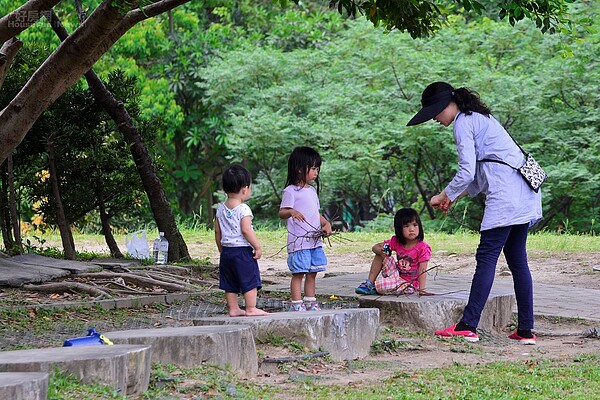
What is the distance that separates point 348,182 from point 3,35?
15429 mm

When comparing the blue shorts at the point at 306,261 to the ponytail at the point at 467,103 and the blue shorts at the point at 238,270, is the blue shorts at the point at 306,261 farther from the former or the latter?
the ponytail at the point at 467,103

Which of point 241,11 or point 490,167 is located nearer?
point 490,167

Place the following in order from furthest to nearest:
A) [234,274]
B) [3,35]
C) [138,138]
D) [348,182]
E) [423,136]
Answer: [348,182]
[423,136]
[138,138]
[3,35]
[234,274]

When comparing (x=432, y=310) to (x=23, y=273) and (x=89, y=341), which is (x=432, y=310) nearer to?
(x=89, y=341)

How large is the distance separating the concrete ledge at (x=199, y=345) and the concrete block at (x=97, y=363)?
16.3 inches

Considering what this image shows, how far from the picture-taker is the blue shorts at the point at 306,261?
747 cm

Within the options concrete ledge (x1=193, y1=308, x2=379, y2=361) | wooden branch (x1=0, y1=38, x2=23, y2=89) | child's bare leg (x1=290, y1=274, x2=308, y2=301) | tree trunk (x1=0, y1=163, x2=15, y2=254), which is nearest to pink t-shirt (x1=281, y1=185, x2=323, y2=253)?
child's bare leg (x1=290, y1=274, x2=308, y2=301)

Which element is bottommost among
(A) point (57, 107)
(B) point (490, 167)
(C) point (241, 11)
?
(B) point (490, 167)

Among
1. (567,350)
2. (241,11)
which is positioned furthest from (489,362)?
(241,11)

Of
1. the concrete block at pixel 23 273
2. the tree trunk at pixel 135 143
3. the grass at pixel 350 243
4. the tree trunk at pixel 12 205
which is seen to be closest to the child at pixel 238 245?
the concrete block at pixel 23 273

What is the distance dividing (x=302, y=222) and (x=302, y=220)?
0.15 ft

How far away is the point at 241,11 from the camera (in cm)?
2683

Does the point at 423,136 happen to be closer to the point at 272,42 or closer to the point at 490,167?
the point at 272,42

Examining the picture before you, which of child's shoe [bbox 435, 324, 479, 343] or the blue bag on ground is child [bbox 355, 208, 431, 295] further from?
the blue bag on ground
